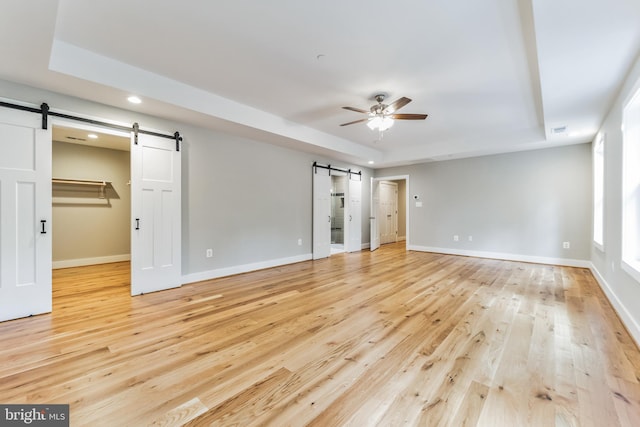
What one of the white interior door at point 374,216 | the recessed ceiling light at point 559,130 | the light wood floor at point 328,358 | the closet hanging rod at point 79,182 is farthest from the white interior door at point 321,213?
the closet hanging rod at point 79,182

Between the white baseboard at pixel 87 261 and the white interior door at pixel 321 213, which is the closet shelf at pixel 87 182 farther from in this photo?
the white interior door at pixel 321 213

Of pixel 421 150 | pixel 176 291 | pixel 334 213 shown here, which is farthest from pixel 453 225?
pixel 176 291

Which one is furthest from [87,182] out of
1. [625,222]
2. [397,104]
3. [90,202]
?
[625,222]

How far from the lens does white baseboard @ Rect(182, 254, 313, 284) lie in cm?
415

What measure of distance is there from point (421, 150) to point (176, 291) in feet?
19.0

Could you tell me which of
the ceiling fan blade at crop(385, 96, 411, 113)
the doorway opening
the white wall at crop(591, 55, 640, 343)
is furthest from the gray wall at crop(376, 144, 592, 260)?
the doorway opening

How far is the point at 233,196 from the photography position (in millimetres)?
4645

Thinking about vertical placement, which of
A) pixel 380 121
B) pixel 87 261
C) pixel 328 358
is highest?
pixel 380 121

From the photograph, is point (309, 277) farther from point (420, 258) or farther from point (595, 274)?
point (595, 274)

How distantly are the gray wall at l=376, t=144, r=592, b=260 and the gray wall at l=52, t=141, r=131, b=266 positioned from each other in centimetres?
697

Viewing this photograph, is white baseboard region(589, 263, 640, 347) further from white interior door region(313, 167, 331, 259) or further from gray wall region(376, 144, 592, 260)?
white interior door region(313, 167, 331, 259)

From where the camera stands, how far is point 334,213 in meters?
8.66

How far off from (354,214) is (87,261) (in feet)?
19.7

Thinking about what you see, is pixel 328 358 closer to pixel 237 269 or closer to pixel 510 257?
pixel 237 269
